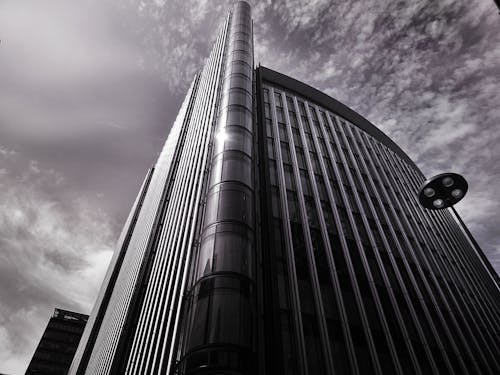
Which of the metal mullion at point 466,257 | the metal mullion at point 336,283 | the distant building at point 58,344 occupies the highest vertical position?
the distant building at point 58,344

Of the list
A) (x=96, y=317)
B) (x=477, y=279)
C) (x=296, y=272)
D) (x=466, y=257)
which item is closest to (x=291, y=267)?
(x=296, y=272)

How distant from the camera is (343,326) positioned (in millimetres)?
12953

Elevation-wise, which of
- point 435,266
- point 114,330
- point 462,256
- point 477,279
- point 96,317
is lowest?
point 114,330

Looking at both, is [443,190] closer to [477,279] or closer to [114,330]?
[477,279]

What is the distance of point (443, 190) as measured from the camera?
1128cm

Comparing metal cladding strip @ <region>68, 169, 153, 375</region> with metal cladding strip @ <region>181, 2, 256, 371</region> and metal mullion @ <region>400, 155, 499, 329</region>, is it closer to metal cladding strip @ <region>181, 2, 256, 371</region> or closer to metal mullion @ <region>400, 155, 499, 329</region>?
metal cladding strip @ <region>181, 2, 256, 371</region>

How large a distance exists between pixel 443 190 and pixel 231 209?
8209 millimetres

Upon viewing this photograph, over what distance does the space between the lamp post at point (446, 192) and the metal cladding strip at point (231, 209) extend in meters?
6.96

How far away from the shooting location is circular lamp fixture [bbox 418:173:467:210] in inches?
432

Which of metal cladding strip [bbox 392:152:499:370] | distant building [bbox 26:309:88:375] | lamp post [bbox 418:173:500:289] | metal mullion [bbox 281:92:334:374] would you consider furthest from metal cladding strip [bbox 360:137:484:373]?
distant building [bbox 26:309:88:375]

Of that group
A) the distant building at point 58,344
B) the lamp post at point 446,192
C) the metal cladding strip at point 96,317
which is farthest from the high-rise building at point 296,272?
the distant building at point 58,344

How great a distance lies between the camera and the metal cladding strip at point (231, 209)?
8963 mm

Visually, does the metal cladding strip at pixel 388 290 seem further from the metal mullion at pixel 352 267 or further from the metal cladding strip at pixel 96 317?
the metal cladding strip at pixel 96 317

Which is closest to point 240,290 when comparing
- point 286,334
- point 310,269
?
point 286,334
